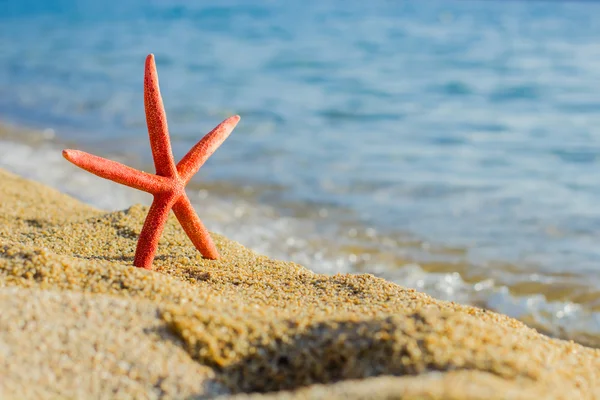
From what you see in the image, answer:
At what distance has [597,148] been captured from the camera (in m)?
8.93

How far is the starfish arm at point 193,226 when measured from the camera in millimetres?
3232

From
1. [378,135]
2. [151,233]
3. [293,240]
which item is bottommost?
[151,233]

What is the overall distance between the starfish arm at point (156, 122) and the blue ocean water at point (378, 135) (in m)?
2.33

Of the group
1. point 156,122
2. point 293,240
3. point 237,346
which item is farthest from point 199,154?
point 293,240

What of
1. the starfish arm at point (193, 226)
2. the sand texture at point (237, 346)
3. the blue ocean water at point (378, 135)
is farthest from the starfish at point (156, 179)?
the blue ocean water at point (378, 135)

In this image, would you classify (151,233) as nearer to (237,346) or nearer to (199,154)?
(199,154)

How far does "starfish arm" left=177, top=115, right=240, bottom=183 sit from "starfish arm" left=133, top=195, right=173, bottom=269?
18cm

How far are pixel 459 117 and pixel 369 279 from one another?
818 centimetres

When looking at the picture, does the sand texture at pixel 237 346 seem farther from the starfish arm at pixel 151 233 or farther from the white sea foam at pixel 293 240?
the white sea foam at pixel 293 240

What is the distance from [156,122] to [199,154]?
11.7 inches

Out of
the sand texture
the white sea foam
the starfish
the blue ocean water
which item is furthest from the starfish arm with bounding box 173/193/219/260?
the blue ocean water

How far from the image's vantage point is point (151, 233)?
3104 mm

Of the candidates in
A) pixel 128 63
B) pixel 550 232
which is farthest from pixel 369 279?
pixel 128 63

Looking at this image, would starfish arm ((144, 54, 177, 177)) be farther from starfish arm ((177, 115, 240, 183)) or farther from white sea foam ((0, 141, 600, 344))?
white sea foam ((0, 141, 600, 344))
